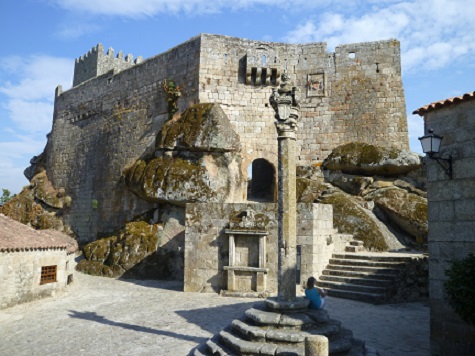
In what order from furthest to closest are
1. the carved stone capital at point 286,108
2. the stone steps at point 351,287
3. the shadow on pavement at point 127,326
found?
the stone steps at point 351,287 → the shadow on pavement at point 127,326 → the carved stone capital at point 286,108

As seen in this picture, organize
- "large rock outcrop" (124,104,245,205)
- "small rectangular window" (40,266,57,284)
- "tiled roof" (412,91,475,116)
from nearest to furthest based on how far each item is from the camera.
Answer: "tiled roof" (412,91,475,116)
"small rectangular window" (40,266,57,284)
"large rock outcrop" (124,104,245,205)

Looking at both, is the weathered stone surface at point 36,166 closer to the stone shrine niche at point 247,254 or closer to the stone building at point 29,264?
the stone building at point 29,264

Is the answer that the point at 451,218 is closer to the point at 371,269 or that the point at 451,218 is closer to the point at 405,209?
the point at 371,269

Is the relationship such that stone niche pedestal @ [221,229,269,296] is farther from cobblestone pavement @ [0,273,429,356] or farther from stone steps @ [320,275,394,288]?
Result: stone steps @ [320,275,394,288]

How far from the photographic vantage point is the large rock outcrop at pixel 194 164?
17.2 m

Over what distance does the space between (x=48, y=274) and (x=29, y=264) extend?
36.9 inches

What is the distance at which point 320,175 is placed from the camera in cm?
1867

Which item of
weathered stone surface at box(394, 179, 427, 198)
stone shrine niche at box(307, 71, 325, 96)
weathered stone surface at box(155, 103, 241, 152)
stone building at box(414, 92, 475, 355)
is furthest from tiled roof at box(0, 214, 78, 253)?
weathered stone surface at box(394, 179, 427, 198)

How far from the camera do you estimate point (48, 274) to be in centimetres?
1267

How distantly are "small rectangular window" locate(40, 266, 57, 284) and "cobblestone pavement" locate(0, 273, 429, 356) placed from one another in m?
0.79

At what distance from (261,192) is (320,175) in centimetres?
566

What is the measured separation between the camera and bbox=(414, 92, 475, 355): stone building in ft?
20.9

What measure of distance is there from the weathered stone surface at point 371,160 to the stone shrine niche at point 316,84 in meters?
3.40

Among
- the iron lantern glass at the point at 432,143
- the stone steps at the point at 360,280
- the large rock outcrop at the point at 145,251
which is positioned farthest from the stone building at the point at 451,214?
the large rock outcrop at the point at 145,251
